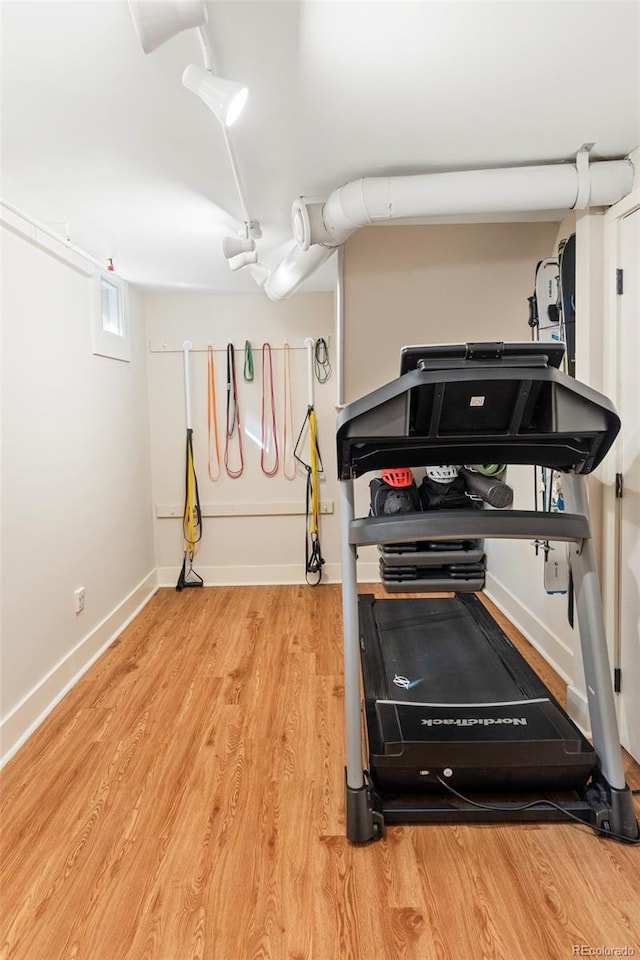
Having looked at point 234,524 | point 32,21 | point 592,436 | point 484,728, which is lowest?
point 484,728

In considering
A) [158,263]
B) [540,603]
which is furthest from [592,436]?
[158,263]

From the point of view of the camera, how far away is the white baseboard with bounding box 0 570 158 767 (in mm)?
2174

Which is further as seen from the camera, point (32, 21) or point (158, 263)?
point (158, 263)

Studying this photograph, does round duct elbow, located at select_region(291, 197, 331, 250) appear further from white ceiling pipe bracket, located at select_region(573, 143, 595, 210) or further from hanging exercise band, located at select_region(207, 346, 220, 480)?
hanging exercise band, located at select_region(207, 346, 220, 480)

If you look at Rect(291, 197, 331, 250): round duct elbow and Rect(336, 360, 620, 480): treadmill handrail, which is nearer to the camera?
Rect(336, 360, 620, 480): treadmill handrail

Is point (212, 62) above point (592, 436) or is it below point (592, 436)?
above

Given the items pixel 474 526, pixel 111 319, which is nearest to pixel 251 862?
pixel 474 526

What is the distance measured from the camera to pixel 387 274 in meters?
2.41

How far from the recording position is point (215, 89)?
1.28m

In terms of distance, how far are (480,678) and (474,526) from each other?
2.85 feet

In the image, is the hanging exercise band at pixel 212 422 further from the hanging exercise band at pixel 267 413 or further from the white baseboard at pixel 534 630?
the white baseboard at pixel 534 630

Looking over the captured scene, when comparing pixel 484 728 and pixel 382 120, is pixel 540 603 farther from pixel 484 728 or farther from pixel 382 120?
pixel 382 120

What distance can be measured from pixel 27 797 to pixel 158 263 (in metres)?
2.82

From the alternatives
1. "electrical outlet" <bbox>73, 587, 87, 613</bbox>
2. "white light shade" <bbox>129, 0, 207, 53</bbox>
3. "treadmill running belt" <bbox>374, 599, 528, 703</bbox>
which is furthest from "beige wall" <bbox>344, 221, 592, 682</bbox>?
"electrical outlet" <bbox>73, 587, 87, 613</bbox>
